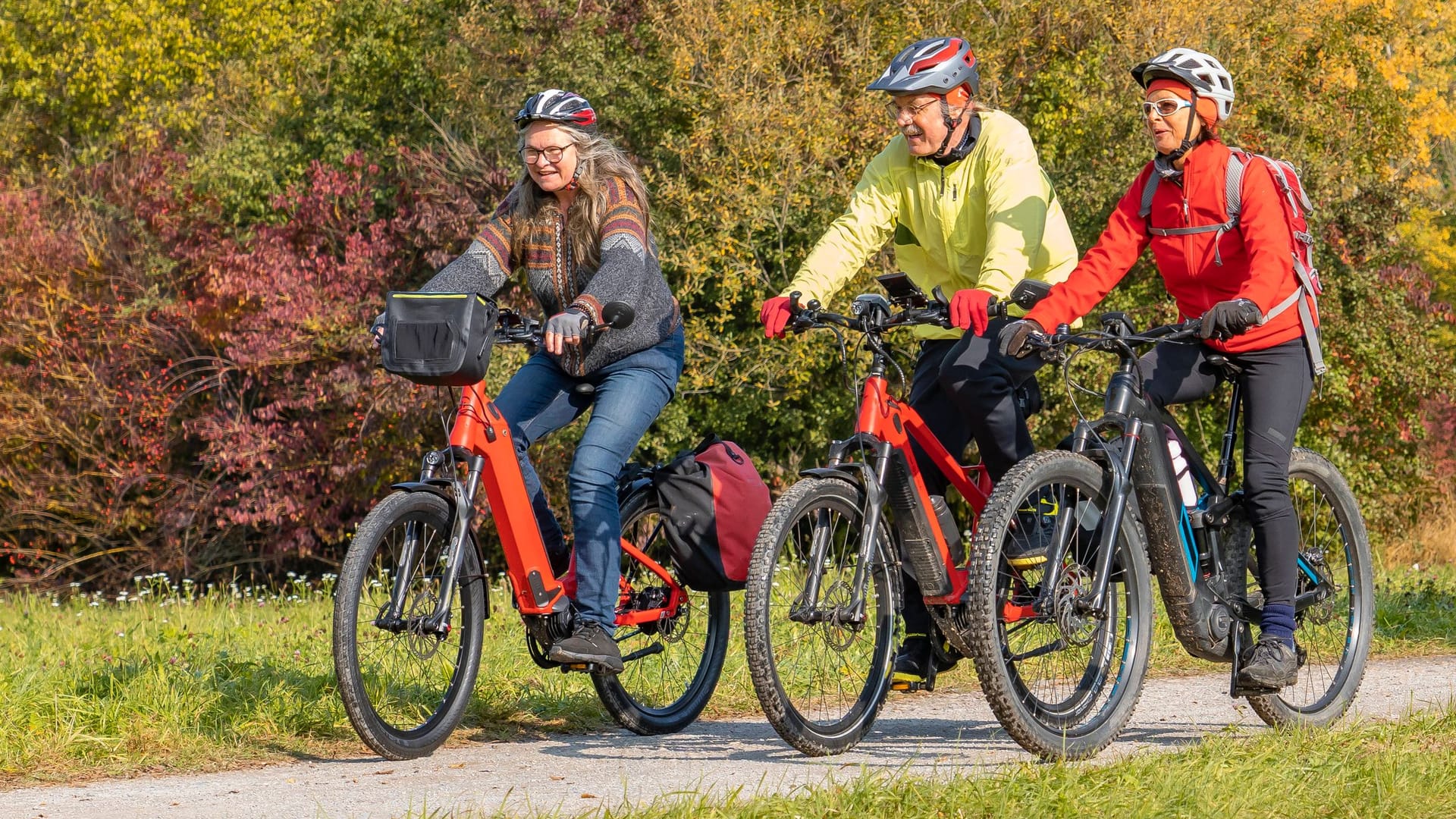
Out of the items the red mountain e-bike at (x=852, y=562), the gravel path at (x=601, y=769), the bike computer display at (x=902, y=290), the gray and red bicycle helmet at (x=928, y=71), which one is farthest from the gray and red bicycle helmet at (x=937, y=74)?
the gravel path at (x=601, y=769)

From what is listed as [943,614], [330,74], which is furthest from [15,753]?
[330,74]

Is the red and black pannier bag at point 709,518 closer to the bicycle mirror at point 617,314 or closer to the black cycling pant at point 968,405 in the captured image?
the black cycling pant at point 968,405

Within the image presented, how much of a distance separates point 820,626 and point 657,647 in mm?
1058

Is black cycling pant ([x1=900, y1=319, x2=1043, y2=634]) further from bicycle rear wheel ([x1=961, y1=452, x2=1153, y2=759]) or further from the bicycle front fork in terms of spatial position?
the bicycle front fork

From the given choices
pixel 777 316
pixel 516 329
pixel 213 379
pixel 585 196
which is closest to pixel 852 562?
pixel 777 316

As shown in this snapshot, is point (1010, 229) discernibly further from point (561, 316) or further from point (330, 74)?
point (330, 74)

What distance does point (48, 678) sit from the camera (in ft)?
19.4

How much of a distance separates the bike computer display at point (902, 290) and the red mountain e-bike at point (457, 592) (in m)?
0.84

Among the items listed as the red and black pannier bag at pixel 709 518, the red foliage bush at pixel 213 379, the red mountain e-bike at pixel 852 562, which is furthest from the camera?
the red foliage bush at pixel 213 379

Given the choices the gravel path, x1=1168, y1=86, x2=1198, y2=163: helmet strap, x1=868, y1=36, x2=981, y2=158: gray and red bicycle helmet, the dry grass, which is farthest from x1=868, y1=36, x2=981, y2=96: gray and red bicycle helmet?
the dry grass

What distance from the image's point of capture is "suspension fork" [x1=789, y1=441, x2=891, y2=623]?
510 cm

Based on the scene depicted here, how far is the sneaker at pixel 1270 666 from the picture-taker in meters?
5.25

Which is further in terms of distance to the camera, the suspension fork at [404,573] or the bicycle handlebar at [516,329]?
the bicycle handlebar at [516,329]

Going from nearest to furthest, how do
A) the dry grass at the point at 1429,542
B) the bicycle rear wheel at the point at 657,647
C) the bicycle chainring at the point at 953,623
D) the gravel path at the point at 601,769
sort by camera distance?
the gravel path at the point at 601,769
the bicycle chainring at the point at 953,623
the bicycle rear wheel at the point at 657,647
the dry grass at the point at 1429,542
